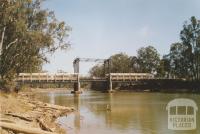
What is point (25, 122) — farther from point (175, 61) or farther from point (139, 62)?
point (139, 62)

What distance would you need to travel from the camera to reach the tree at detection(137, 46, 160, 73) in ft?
445

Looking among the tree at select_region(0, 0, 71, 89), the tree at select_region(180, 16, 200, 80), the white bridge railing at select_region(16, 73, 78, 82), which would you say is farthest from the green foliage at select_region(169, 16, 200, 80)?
the tree at select_region(0, 0, 71, 89)

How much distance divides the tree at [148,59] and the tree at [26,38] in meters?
94.7

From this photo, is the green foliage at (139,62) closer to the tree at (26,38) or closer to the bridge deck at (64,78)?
the bridge deck at (64,78)

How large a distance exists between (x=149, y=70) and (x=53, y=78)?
146 feet

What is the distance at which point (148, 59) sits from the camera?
137m

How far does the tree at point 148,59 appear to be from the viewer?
136 meters

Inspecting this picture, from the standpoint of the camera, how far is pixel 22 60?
4306 centimetres

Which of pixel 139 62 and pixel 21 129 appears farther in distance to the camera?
pixel 139 62

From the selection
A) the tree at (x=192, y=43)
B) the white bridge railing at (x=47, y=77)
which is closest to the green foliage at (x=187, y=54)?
the tree at (x=192, y=43)

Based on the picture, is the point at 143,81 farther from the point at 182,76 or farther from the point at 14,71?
the point at 14,71

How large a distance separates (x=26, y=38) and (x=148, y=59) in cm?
9921

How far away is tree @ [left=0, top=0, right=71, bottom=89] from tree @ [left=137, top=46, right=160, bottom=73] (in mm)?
94704

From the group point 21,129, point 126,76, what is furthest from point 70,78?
point 21,129
